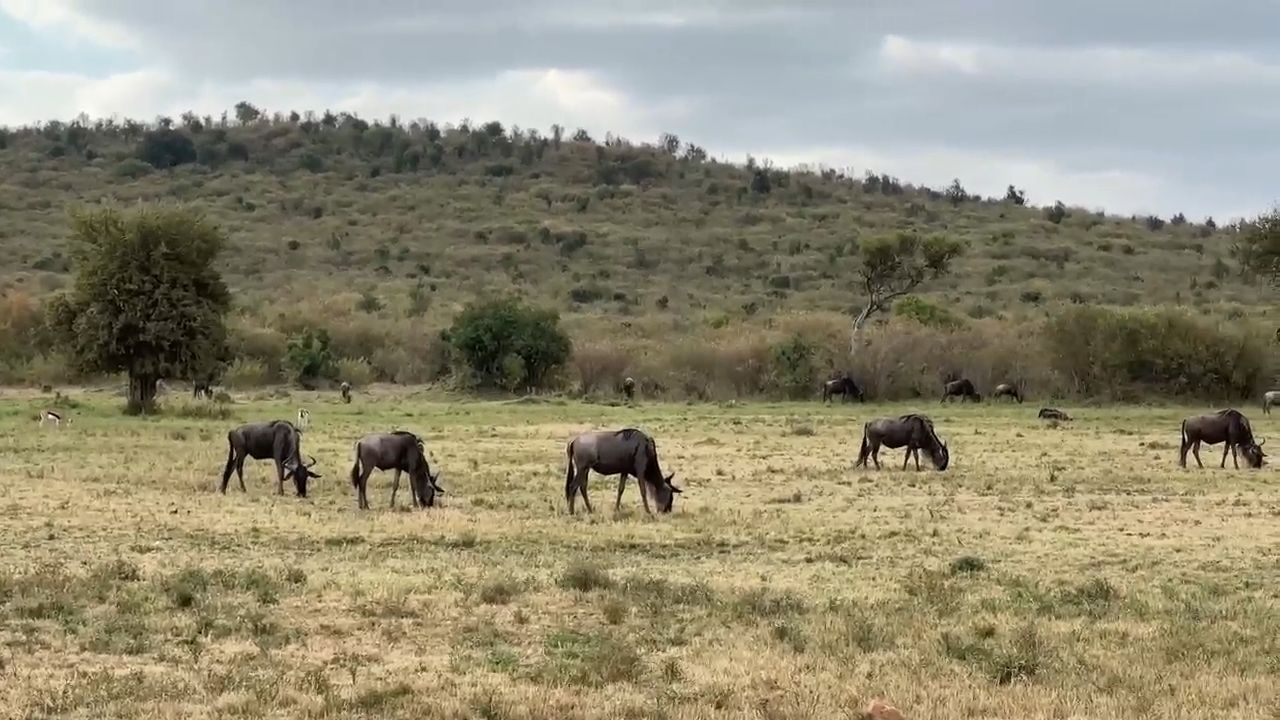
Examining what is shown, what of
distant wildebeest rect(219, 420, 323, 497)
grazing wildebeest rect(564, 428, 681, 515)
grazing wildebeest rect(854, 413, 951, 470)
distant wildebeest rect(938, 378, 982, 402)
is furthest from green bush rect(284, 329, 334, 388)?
grazing wildebeest rect(564, 428, 681, 515)

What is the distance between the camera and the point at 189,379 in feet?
145

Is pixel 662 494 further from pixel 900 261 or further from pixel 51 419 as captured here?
pixel 900 261

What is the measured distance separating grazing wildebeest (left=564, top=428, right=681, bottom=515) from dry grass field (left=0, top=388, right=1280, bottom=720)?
0.59 metres

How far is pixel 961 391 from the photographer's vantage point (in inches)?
2237

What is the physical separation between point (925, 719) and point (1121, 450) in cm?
2601

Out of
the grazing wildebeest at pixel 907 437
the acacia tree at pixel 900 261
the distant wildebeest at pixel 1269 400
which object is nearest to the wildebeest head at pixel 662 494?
the grazing wildebeest at pixel 907 437

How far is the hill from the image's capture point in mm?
76875

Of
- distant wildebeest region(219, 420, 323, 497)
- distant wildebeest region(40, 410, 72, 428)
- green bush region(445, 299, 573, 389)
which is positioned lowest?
distant wildebeest region(40, 410, 72, 428)

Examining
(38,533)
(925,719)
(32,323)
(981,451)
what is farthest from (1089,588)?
(32,323)

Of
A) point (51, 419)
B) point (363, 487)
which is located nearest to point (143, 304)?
point (51, 419)

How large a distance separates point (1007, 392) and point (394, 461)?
4028 cm

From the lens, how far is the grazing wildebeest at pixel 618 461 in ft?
70.0

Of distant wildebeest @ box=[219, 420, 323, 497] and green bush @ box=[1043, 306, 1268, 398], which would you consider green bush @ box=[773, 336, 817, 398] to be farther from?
distant wildebeest @ box=[219, 420, 323, 497]

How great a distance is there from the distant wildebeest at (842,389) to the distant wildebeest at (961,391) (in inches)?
139
